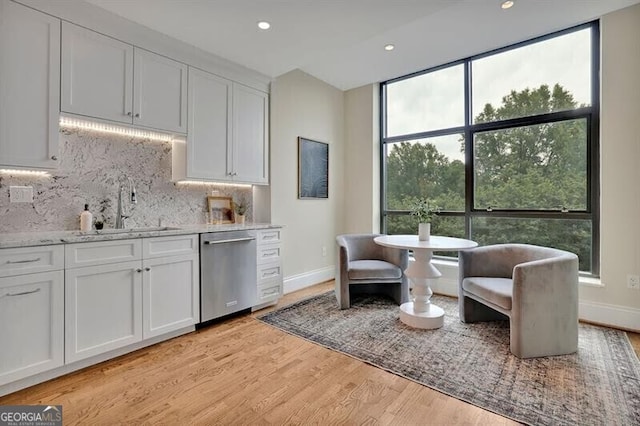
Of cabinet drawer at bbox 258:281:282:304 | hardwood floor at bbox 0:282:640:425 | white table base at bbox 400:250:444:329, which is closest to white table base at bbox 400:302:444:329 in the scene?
white table base at bbox 400:250:444:329

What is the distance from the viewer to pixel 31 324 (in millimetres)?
1859

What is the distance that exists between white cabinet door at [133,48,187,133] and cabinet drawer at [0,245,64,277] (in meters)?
1.17

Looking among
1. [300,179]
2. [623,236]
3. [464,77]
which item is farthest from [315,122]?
[623,236]

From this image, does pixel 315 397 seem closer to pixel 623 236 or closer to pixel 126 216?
pixel 126 216

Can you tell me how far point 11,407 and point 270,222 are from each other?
246 centimetres

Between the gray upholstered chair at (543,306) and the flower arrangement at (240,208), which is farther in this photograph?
the flower arrangement at (240,208)

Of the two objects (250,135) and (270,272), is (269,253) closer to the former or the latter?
(270,272)

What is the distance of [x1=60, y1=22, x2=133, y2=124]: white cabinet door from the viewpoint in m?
2.18

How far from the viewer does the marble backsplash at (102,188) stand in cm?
227

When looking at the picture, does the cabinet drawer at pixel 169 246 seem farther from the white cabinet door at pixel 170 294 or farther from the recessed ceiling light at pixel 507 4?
the recessed ceiling light at pixel 507 4

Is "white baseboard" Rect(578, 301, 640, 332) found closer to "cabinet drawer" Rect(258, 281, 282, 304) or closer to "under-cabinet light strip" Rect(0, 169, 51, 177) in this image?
"cabinet drawer" Rect(258, 281, 282, 304)

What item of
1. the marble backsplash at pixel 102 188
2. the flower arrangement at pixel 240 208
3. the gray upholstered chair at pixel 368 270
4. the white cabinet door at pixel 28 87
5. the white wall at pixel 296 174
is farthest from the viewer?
the white wall at pixel 296 174

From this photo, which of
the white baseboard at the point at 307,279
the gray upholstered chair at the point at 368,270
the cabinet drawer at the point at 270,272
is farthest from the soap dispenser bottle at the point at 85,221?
the gray upholstered chair at the point at 368,270
